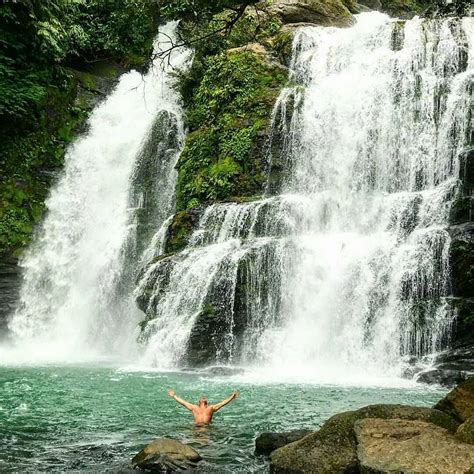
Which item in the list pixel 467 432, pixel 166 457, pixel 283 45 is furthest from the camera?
pixel 283 45

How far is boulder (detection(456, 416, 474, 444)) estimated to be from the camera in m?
5.82

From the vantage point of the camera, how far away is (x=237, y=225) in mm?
19016

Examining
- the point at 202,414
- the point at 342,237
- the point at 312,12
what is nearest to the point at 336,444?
the point at 202,414

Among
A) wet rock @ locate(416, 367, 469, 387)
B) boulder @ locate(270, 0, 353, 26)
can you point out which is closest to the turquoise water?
wet rock @ locate(416, 367, 469, 387)

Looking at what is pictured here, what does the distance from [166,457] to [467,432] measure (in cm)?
335

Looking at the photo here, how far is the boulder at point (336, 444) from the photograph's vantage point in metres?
6.25

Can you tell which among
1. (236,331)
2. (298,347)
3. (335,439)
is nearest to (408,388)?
(298,347)

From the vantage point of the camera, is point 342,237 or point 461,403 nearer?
point 461,403

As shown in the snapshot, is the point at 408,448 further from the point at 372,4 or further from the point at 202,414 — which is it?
the point at 372,4

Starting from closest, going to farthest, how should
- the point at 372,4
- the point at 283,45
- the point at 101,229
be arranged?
1. the point at 101,229
2. the point at 283,45
3. the point at 372,4

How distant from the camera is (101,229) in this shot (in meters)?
24.2

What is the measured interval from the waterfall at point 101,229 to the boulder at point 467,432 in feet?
49.8

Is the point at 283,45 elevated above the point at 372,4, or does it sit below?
below

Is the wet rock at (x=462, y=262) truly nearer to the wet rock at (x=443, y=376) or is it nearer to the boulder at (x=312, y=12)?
the wet rock at (x=443, y=376)
